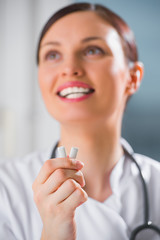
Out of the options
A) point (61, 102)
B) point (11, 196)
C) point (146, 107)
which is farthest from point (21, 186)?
point (146, 107)

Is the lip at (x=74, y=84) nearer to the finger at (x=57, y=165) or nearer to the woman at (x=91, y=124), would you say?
the woman at (x=91, y=124)

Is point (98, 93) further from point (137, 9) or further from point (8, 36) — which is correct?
point (8, 36)

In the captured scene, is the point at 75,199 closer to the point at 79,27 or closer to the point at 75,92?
the point at 75,92

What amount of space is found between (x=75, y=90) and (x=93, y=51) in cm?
9

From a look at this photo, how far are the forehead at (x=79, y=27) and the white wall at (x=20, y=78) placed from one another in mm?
617

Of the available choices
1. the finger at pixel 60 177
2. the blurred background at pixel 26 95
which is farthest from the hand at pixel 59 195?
the blurred background at pixel 26 95

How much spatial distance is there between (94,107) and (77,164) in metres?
0.19

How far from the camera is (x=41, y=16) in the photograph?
3.91ft

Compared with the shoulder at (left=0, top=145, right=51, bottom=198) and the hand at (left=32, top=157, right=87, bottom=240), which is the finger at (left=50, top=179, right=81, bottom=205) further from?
the shoulder at (left=0, top=145, right=51, bottom=198)

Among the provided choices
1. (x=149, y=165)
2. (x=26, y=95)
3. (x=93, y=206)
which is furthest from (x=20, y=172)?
(x=26, y=95)

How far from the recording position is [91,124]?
0.58m

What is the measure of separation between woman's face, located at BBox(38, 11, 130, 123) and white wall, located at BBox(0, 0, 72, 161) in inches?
25.1

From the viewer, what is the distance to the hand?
0.39m

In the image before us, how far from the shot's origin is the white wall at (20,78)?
120cm
